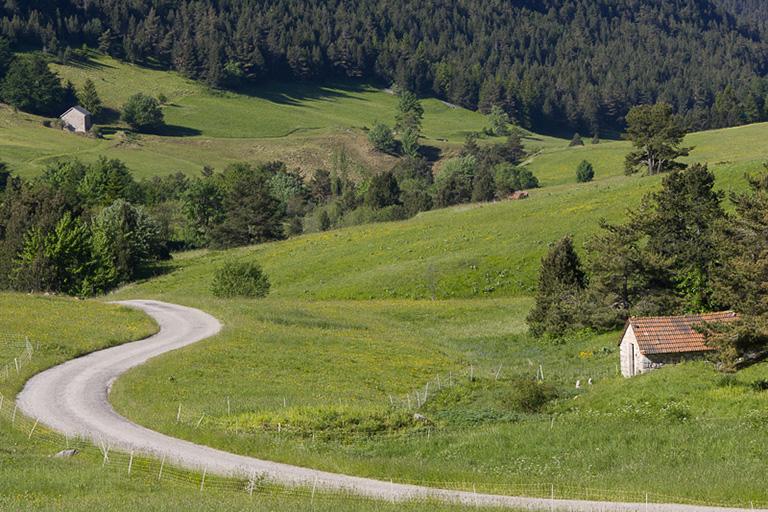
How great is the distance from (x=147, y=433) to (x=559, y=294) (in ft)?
112

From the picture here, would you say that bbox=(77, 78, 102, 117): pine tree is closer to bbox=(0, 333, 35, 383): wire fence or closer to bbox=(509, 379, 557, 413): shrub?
bbox=(0, 333, 35, 383): wire fence

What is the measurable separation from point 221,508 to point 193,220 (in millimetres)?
115161

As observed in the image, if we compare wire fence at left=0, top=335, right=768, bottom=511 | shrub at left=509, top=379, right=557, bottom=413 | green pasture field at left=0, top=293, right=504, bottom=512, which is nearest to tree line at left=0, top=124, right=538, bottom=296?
green pasture field at left=0, top=293, right=504, bottom=512

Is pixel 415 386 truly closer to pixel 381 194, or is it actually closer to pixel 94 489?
pixel 94 489

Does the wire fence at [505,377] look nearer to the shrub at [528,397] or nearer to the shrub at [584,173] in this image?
the shrub at [528,397]

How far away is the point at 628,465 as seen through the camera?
27.8 meters

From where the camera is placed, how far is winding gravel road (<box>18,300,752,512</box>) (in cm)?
2350

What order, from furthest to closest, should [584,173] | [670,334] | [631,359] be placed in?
[584,173] < [631,359] < [670,334]

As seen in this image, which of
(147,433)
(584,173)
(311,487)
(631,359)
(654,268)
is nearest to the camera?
(311,487)

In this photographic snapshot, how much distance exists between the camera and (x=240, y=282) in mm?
83688

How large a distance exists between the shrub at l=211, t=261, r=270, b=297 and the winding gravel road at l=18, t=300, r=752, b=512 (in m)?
25.3

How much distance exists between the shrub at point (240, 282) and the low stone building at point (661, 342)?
43061 millimetres

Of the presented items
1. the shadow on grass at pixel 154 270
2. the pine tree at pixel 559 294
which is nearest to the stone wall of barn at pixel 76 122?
the shadow on grass at pixel 154 270

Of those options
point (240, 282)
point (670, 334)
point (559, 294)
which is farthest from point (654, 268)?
point (240, 282)
